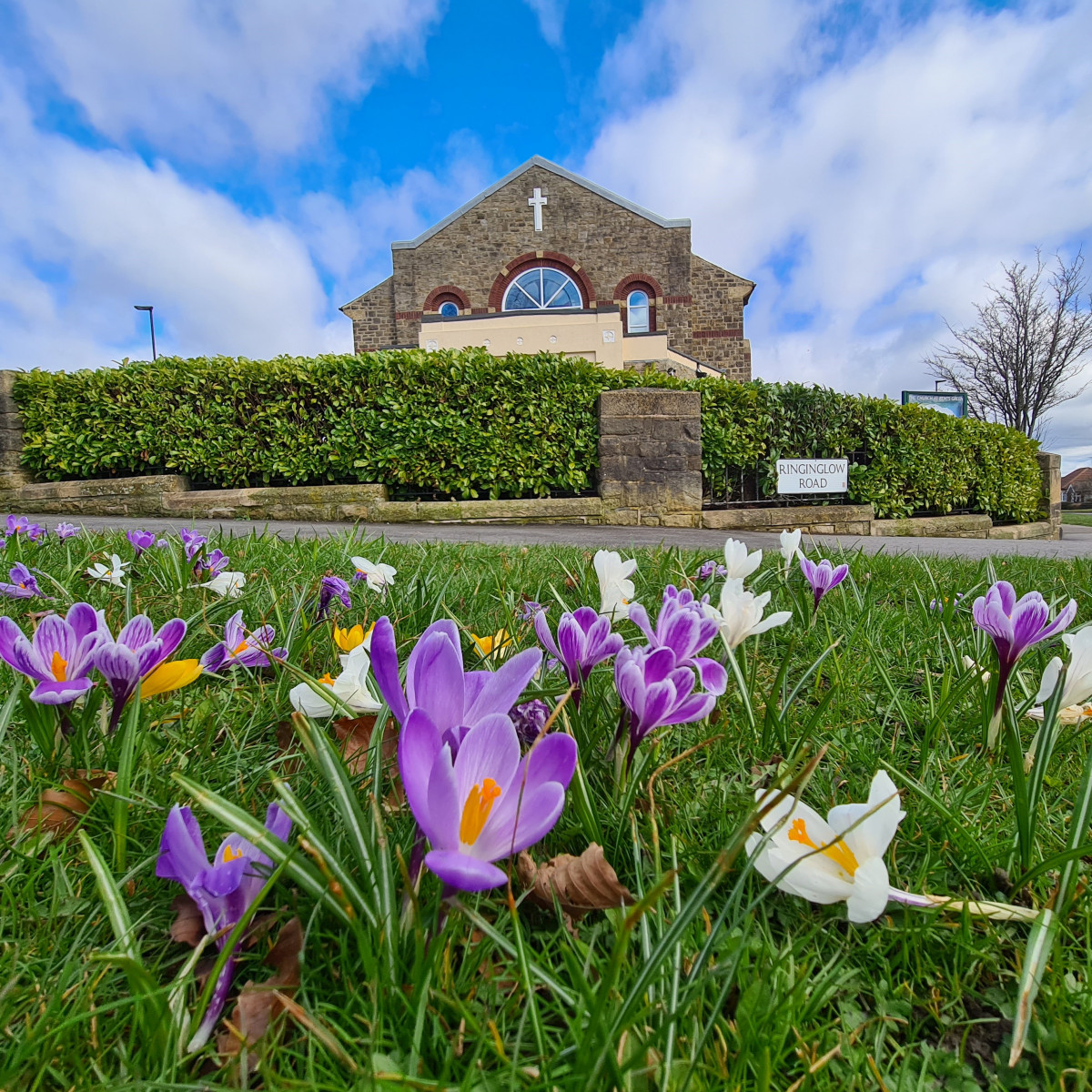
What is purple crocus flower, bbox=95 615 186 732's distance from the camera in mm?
759

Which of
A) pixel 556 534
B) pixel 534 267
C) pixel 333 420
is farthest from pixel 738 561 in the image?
pixel 534 267

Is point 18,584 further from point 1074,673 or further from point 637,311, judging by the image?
point 637,311

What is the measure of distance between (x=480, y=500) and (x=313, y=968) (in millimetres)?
7419

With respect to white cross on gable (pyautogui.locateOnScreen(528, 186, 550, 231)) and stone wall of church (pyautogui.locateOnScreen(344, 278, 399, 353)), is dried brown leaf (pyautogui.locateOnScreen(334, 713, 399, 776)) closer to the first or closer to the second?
stone wall of church (pyautogui.locateOnScreen(344, 278, 399, 353))

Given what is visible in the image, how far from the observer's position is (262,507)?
773cm

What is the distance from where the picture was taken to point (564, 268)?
2391 cm

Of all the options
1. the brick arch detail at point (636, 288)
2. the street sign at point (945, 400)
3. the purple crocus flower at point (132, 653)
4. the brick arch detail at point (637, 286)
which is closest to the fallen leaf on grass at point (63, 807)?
the purple crocus flower at point (132, 653)

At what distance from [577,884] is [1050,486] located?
15.4 m

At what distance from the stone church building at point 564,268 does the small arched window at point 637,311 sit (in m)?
0.03

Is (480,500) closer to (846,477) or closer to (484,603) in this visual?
(846,477)

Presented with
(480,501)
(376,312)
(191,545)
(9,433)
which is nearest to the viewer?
(191,545)

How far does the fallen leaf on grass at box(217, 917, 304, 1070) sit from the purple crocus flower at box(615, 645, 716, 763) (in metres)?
0.40

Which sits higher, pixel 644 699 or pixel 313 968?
pixel 644 699

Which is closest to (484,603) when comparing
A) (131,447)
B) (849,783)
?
(849,783)
